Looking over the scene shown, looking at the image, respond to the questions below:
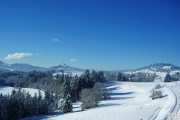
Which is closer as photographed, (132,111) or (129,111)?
(132,111)

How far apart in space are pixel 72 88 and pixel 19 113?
1494 inches

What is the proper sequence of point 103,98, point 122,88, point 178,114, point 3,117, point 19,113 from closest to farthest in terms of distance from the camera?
point 178,114 → point 3,117 → point 19,113 → point 103,98 → point 122,88

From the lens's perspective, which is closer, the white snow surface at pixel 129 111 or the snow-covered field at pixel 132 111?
the snow-covered field at pixel 132 111

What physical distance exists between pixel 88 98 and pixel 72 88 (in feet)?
84.1

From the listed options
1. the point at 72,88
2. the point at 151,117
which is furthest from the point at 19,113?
the point at 151,117

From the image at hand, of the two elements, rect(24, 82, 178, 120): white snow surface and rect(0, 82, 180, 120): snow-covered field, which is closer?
rect(0, 82, 180, 120): snow-covered field

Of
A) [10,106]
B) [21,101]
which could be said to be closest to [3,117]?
[10,106]

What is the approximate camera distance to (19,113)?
89.9m

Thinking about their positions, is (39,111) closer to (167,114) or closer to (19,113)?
(19,113)

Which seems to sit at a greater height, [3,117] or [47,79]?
[47,79]

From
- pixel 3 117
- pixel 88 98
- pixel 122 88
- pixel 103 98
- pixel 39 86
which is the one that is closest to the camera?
pixel 3 117

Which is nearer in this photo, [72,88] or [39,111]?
[39,111]

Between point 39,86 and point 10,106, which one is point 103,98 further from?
point 39,86

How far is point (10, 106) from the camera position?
87625mm
